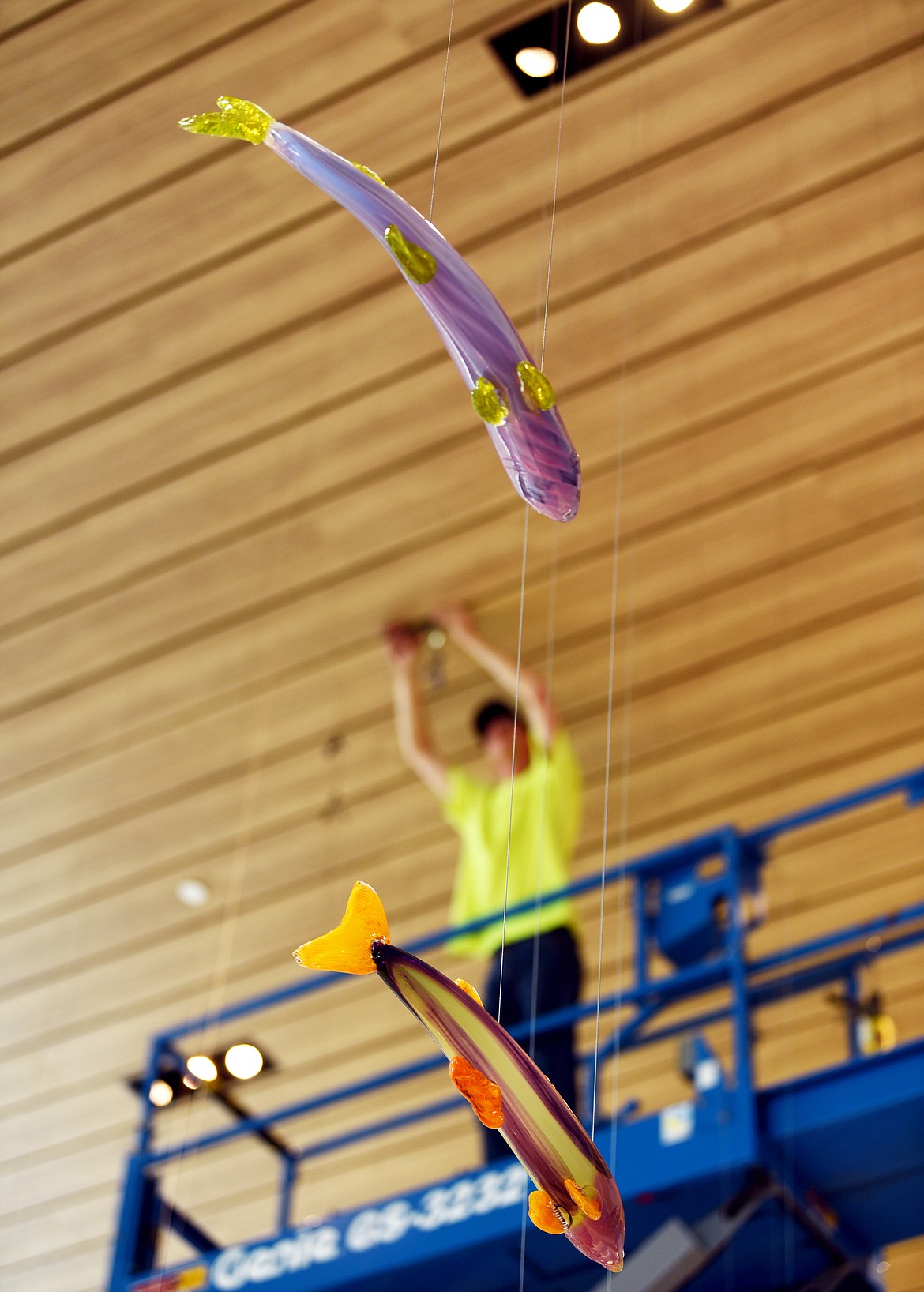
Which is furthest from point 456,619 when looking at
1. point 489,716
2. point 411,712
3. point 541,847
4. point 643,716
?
point 541,847

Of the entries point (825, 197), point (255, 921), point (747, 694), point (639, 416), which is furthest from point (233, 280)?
point (255, 921)

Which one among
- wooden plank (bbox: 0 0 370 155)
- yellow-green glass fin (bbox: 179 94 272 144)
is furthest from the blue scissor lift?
wooden plank (bbox: 0 0 370 155)

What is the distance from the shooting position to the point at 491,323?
9.59 feet

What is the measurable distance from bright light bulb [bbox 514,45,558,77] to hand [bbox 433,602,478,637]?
74.6 inches

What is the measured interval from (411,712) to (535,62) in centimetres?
218

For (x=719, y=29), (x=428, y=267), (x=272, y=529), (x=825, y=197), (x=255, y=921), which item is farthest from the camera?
(x=255, y=921)

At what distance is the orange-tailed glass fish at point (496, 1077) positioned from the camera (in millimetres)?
2422

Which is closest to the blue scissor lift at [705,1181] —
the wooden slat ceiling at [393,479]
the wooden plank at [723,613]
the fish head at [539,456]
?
the wooden plank at [723,613]

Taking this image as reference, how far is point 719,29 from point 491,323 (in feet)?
6.45

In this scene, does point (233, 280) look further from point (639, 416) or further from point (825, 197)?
point (825, 197)

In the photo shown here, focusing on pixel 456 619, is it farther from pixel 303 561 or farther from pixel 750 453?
pixel 750 453

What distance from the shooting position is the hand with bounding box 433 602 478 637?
572 centimetres

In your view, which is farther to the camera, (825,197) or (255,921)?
(255,921)

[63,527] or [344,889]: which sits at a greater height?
[63,527]
